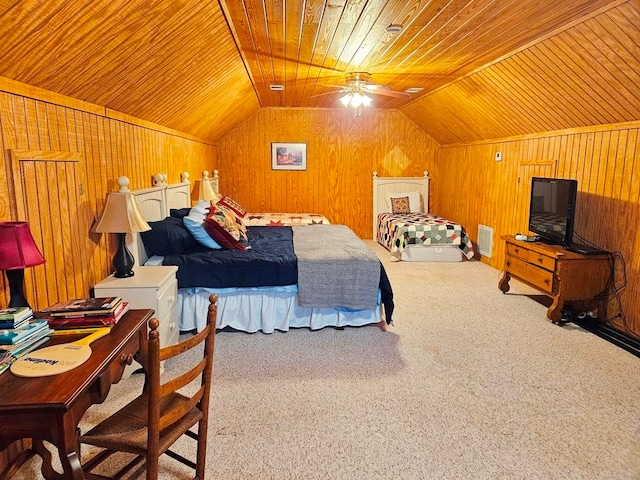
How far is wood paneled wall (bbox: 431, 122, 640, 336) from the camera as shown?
3.48 metres

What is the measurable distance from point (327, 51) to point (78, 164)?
7.22 ft

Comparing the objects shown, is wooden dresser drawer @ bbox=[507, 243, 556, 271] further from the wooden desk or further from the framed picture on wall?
the framed picture on wall

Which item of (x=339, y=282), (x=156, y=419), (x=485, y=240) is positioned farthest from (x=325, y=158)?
(x=156, y=419)

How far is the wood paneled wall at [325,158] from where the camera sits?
717 centimetres

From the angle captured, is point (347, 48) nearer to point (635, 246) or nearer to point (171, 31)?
point (171, 31)

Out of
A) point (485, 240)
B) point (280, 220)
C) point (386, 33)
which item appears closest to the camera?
point (386, 33)

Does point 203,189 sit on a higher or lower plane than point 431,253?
higher

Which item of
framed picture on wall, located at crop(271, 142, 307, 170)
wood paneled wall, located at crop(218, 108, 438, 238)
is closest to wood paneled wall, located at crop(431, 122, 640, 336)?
wood paneled wall, located at crop(218, 108, 438, 238)

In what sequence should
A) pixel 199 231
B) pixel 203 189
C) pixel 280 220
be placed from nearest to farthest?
pixel 199 231 < pixel 203 189 < pixel 280 220

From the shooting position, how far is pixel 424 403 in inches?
98.3

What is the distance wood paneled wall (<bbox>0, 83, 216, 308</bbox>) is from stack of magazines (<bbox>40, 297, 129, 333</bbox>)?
0.26 meters

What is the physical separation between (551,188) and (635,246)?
Result: 0.91m

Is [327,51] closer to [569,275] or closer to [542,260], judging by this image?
[542,260]

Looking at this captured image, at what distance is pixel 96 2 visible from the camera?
180 cm
